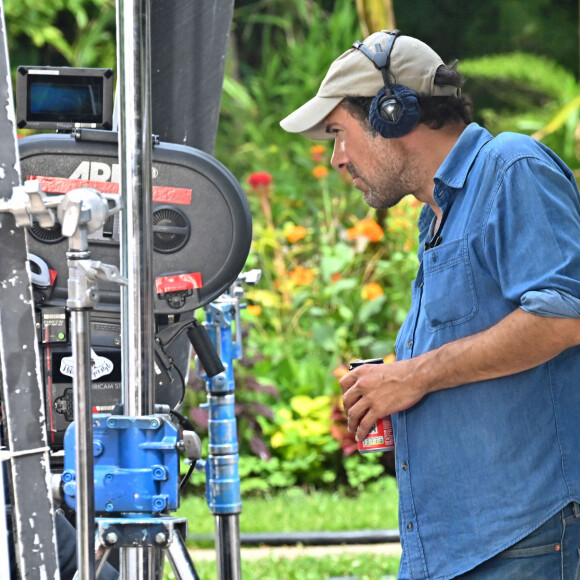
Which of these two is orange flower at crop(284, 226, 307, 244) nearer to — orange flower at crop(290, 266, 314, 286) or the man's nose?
orange flower at crop(290, 266, 314, 286)

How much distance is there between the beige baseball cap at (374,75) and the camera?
7.66ft

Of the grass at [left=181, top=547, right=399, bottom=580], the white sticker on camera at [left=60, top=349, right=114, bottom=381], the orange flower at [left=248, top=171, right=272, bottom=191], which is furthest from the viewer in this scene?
the orange flower at [left=248, top=171, right=272, bottom=191]

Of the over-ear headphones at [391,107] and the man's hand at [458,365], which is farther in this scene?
the over-ear headphones at [391,107]

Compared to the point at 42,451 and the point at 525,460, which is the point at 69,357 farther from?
the point at 525,460

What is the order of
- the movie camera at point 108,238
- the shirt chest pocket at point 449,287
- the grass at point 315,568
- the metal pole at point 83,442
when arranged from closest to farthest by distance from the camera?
the metal pole at point 83,442 → the shirt chest pocket at point 449,287 → the movie camera at point 108,238 → the grass at point 315,568

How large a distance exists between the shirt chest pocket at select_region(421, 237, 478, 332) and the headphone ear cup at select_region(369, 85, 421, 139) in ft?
0.93

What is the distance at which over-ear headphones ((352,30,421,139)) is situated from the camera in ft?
7.47

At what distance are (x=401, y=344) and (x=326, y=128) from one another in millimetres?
552

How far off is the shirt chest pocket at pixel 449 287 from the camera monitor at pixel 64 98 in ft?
2.72

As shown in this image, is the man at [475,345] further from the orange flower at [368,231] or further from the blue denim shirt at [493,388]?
the orange flower at [368,231]

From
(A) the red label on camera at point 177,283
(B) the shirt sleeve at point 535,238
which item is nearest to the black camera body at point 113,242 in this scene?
(A) the red label on camera at point 177,283

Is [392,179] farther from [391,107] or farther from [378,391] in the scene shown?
[378,391]

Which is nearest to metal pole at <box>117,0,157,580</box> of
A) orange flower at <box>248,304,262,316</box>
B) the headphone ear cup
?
the headphone ear cup

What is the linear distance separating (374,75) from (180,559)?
1.14 metres
